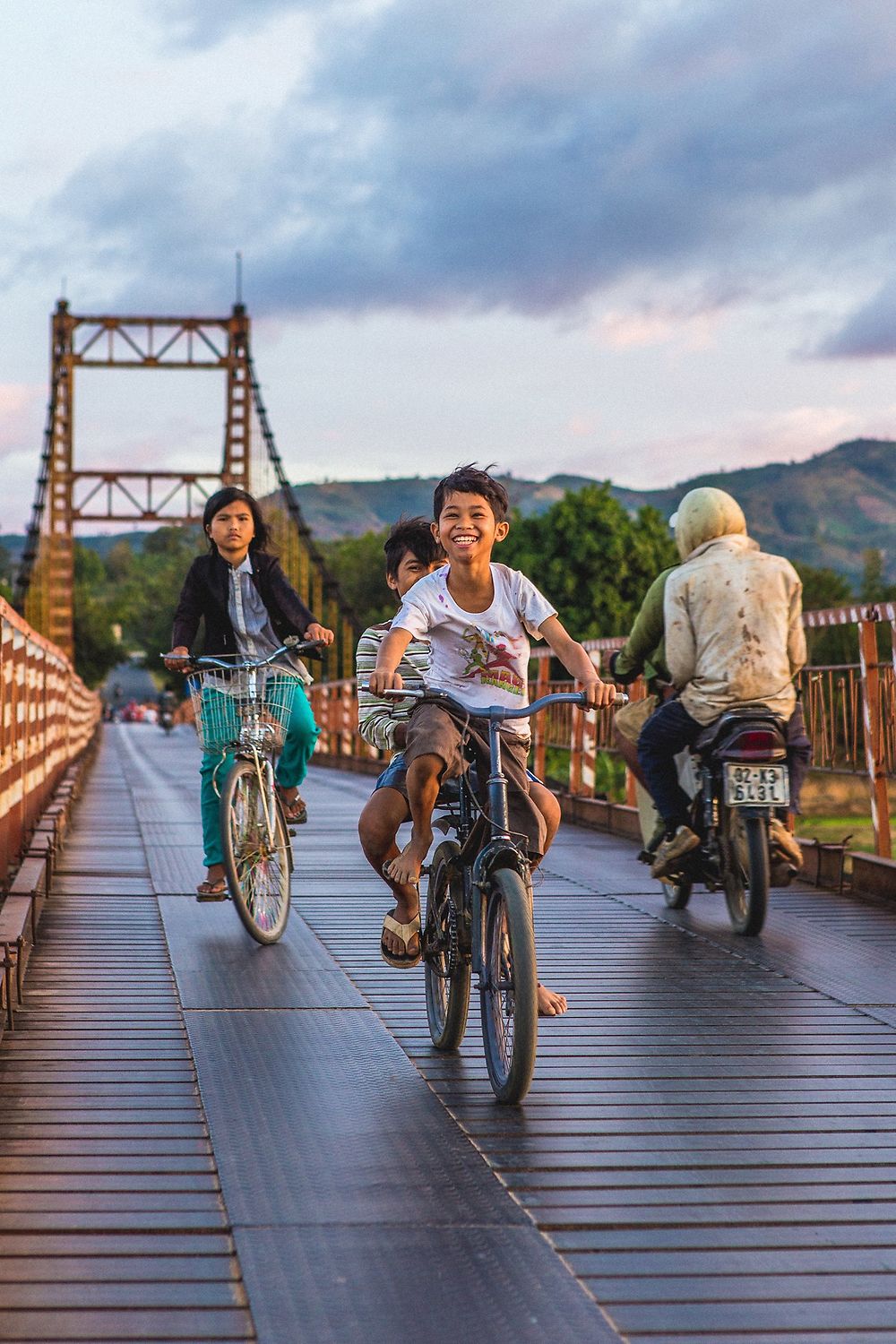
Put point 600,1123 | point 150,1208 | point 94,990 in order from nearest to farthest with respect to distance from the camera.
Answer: point 150,1208 → point 600,1123 → point 94,990

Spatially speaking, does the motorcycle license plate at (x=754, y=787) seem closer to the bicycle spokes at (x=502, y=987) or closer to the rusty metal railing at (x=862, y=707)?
the rusty metal railing at (x=862, y=707)

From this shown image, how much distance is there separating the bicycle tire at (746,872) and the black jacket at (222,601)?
5.76ft

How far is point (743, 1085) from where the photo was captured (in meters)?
4.37

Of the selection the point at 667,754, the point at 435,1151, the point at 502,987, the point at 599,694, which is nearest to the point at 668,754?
the point at 667,754

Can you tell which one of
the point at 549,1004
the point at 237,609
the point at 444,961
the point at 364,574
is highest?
the point at 364,574

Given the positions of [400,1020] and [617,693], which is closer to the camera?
[617,693]

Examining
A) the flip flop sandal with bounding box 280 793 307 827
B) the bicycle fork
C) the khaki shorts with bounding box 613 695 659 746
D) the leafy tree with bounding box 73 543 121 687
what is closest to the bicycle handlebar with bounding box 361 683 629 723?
the bicycle fork

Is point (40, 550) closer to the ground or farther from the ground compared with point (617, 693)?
farther from the ground

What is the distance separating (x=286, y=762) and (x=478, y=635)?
2652mm

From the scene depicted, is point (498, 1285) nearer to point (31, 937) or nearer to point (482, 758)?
point (482, 758)

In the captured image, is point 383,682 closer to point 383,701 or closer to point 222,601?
point 383,701

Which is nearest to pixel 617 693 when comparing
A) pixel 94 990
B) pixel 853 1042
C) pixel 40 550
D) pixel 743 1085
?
pixel 743 1085

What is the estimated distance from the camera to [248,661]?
7.03 m

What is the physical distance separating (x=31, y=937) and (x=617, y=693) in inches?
108
